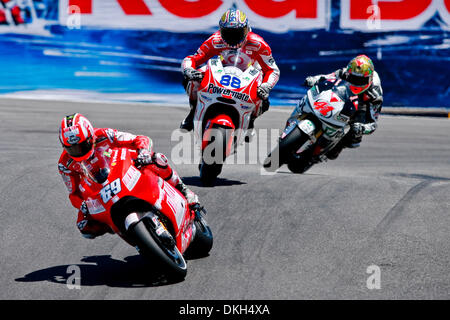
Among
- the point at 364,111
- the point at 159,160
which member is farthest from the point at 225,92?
the point at 159,160

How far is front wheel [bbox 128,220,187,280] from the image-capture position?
5164 millimetres

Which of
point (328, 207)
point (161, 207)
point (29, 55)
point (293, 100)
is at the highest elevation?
point (161, 207)

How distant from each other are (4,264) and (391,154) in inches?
308

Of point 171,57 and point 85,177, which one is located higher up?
point 85,177

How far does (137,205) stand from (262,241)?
5.02ft

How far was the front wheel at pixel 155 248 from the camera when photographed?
516 cm

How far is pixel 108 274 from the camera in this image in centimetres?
584

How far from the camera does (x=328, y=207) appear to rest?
745 cm
